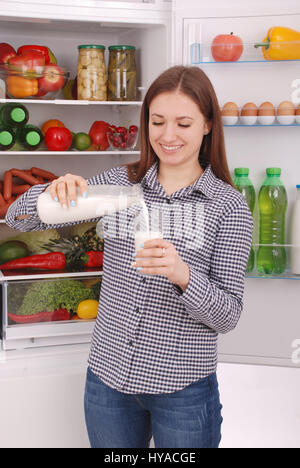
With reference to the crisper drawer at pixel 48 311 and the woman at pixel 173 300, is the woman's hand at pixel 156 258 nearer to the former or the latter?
the woman at pixel 173 300

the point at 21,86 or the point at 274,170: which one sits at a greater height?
the point at 21,86

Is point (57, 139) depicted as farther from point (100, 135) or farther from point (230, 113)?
point (230, 113)

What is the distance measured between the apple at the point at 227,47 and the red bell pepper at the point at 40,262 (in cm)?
89

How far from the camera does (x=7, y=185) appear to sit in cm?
213

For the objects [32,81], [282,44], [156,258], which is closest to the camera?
[156,258]

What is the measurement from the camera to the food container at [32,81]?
6.45 ft

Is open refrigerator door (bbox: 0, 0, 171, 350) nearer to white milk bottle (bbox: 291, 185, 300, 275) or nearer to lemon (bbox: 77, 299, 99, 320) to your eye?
lemon (bbox: 77, 299, 99, 320)

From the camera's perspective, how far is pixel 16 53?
2.08 meters

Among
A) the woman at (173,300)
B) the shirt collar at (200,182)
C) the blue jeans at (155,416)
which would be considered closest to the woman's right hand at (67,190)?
the woman at (173,300)

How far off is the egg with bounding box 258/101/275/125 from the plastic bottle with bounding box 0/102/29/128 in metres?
0.84

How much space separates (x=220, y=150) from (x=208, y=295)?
1.25ft

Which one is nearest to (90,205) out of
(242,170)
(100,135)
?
(242,170)

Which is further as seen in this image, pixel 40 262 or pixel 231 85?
pixel 40 262

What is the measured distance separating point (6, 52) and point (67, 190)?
1.07m
